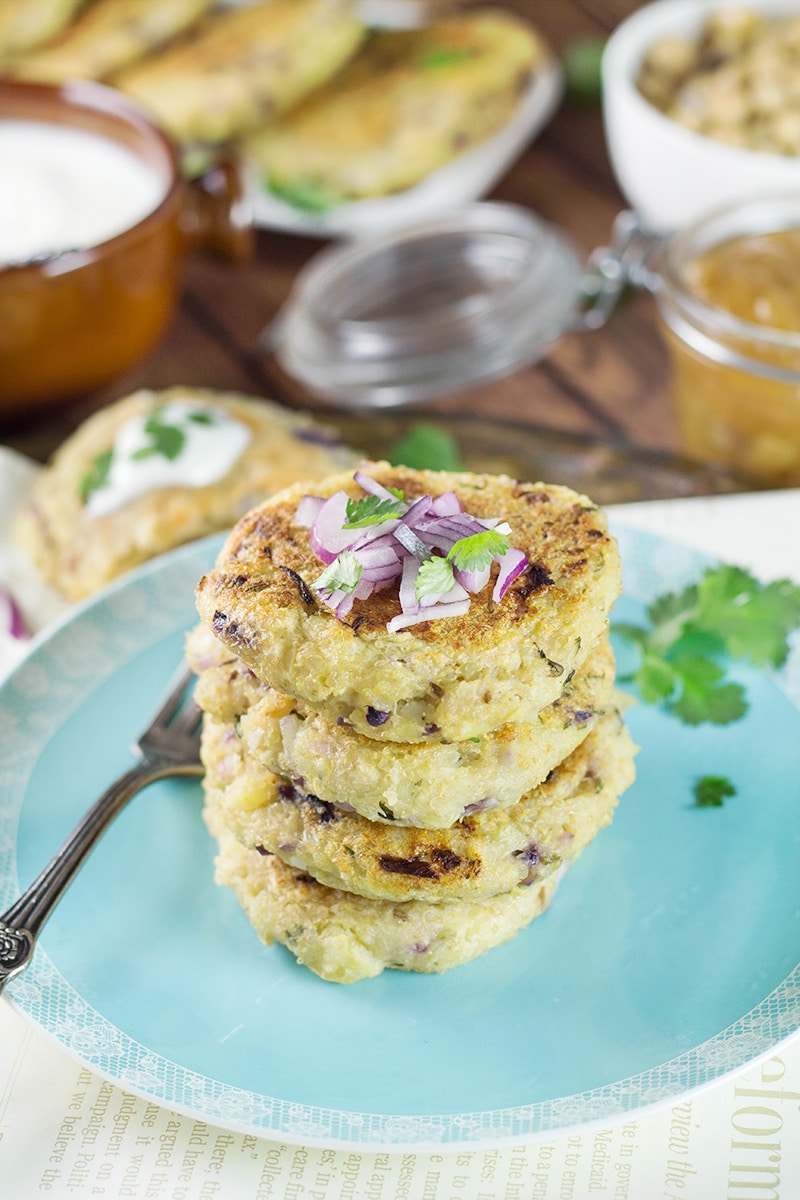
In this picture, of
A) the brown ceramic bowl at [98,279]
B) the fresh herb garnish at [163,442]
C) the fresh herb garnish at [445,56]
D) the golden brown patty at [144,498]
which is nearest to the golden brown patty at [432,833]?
the golden brown patty at [144,498]

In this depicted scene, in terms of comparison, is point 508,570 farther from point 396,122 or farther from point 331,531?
point 396,122

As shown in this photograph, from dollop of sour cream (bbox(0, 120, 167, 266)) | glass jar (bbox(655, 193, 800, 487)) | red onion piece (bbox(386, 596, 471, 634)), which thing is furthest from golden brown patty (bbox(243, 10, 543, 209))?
red onion piece (bbox(386, 596, 471, 634))

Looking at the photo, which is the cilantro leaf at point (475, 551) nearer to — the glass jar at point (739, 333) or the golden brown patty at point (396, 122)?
the glass jar at point (739, 333)

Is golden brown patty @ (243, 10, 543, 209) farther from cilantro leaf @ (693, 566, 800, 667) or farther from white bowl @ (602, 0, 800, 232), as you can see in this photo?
cilantro leaf @ (693, 566, 800, 667)

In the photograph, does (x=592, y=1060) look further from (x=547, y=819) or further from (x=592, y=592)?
(x=592, y=592)

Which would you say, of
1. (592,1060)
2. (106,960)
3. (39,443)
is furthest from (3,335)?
(592,1060)
